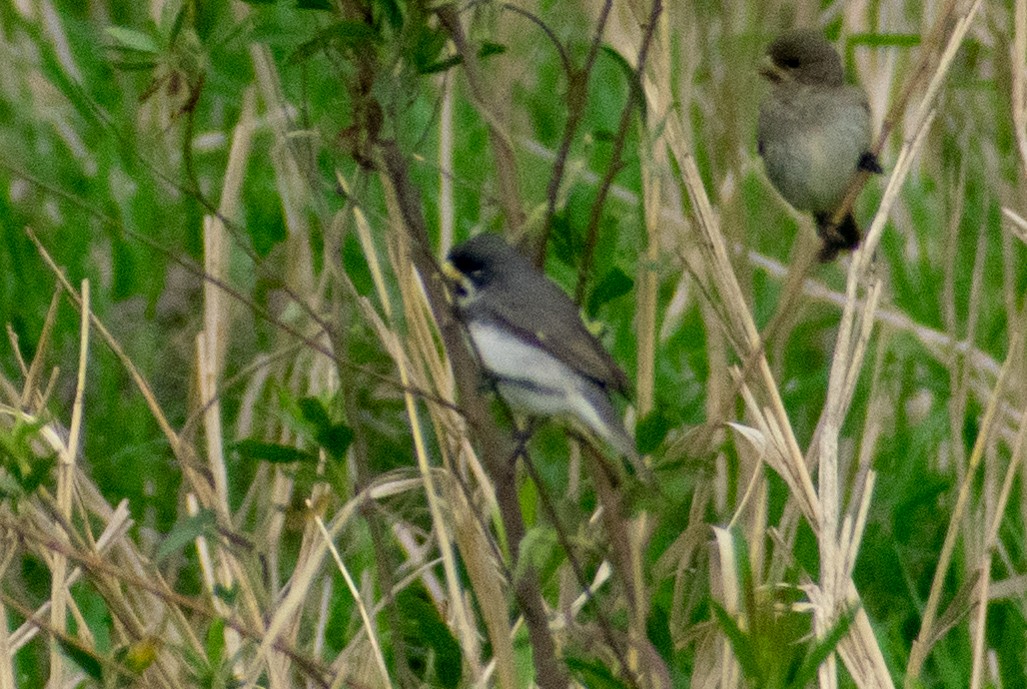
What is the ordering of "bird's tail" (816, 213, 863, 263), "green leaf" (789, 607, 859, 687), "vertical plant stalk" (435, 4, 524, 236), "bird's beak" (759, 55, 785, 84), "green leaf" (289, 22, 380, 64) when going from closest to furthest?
1. "green leaf" (289, 22, 380, 64)
2. "green leaf" (789, 607, 859, 687)
3. "vertical plant stalk" (435, 4, 524, 236)
4. "bird's tail" (816, 213, 863, 263)
5. "bird's beak" (759, 55, 785, 84)

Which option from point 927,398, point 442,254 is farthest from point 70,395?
point 927,398

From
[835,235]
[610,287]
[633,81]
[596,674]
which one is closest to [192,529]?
[596,674]

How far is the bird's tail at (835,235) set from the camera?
2.96m

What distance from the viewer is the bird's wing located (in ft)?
7.47

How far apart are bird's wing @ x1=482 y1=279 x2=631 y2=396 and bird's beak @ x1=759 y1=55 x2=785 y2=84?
1.40 metres

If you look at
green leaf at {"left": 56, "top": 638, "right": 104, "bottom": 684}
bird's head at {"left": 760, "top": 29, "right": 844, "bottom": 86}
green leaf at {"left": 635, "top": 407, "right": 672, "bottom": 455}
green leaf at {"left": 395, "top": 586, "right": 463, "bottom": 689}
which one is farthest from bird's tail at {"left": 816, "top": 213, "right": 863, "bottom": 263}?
green leaf at {"left": 56, "top": 638, "right": 104, "bottom": 684}

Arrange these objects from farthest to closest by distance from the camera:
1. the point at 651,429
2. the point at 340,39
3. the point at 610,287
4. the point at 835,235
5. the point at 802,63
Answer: the point at 802,63 → the point at 835,235 → the point at 651,429 → the point at 610,287 → the point at 340,39

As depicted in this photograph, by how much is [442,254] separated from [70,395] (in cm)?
112

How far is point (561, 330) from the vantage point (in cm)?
230

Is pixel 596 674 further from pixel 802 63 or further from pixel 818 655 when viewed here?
pixel 802 63

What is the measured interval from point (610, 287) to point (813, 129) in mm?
1365

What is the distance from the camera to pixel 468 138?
379 cm

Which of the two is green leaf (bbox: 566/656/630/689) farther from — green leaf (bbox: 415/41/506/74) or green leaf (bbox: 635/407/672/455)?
green leaf (bbox: 415/41/506/74)

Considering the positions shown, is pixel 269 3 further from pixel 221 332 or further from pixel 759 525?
pixel 759 525
